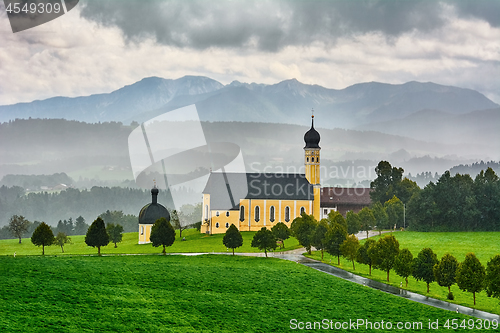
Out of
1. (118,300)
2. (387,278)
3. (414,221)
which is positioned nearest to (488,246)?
(414,221)

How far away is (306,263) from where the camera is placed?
5197 centimetres

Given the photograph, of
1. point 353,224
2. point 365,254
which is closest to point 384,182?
point 353,224

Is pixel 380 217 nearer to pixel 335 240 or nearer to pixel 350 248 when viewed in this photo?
pixel 335 240

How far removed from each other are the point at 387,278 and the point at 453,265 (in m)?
6.86

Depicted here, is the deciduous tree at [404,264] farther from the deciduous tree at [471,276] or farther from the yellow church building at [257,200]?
the yellow church building at [257,200]

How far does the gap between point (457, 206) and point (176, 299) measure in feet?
190

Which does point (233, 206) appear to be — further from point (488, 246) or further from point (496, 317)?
point (496, 317)

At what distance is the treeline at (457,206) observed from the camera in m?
78.4

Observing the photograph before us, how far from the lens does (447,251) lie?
59469 mm

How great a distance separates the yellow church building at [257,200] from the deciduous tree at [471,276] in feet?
148

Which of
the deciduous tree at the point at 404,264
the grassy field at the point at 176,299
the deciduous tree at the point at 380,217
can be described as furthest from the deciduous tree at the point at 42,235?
the deciduous tree at the point at 380,217

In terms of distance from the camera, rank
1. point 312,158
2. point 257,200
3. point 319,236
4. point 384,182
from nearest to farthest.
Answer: point 319,236
point 257,200
point 312,158
point 384,182

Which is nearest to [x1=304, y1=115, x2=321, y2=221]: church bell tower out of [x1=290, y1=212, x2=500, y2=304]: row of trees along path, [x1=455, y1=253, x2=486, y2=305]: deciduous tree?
[x1=290, y1=212, x2=500, y2=304]: row of trees along path

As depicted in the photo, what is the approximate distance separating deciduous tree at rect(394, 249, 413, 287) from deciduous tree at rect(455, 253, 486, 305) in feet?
16.5
